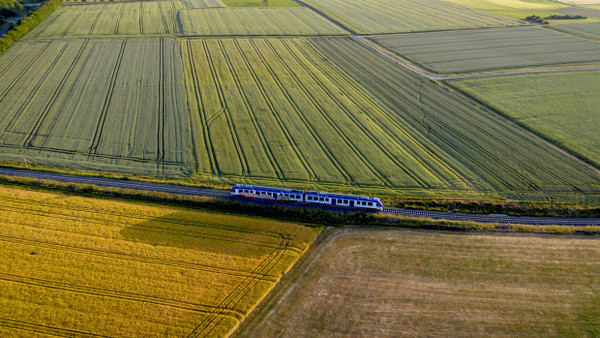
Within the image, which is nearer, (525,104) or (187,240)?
(187,240)

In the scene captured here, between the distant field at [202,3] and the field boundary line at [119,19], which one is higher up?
the distant field at [202,3]

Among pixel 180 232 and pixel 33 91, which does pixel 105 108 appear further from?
pixel 180 232

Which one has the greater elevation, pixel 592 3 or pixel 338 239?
pixel 592 3

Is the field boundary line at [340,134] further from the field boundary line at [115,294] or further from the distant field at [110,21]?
the distant field at [110,21]

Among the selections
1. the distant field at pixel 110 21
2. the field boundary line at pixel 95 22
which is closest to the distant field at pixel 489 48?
the distant field at pixel 110 21

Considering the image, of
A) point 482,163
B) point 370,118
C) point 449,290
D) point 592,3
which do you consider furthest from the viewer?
point 592,3

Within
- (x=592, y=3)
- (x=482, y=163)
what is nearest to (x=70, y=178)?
(x=482, y=163)

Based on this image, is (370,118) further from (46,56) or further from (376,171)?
(46,56)
